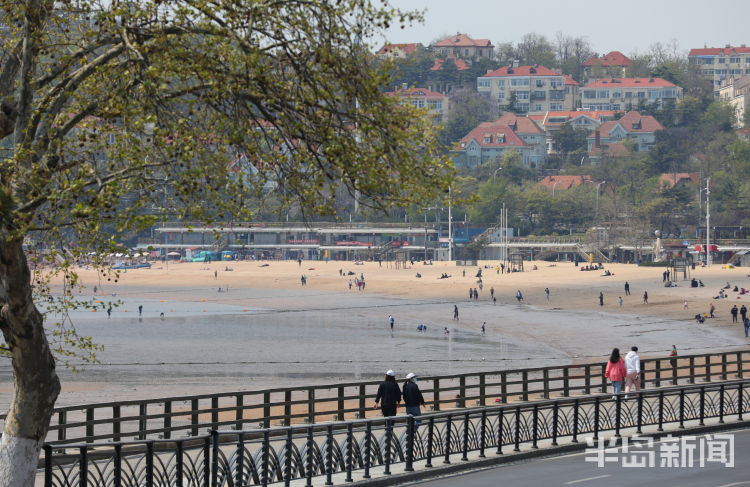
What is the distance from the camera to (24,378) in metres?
13.6

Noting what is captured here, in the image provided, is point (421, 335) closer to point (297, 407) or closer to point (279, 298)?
point (297, 407)

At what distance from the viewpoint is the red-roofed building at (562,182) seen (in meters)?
186

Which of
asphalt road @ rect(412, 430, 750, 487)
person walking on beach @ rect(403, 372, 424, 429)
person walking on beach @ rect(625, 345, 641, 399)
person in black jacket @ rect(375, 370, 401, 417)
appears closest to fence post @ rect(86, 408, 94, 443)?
person in black jacket @ rect(375, 370, 401, 417)

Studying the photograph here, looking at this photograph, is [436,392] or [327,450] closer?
[327,450]

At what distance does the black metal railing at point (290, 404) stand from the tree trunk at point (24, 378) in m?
4.59

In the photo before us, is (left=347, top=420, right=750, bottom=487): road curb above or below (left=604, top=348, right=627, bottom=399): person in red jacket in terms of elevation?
below

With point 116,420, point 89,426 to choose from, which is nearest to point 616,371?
point 116,420

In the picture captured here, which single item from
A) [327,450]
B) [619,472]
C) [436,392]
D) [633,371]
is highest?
[327,450]

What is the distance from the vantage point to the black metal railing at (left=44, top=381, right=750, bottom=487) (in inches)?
556

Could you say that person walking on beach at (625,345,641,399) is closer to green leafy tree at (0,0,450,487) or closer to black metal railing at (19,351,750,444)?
black metal railing at (19,351,750,444)

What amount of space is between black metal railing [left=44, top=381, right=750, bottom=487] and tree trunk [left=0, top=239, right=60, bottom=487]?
1.28 feet

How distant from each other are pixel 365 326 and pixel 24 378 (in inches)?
2184

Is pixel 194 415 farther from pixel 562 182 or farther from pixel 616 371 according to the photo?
pixel 562 182

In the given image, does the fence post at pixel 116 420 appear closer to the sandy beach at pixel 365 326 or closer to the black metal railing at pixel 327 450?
the black metal railing at pixel 327 450
